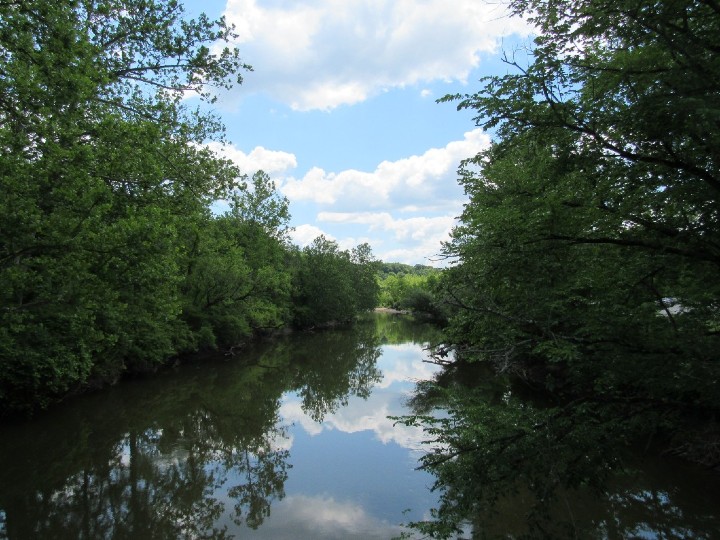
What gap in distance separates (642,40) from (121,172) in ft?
29.6

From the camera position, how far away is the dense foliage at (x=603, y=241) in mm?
3633

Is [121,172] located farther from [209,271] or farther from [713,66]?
[209,271]

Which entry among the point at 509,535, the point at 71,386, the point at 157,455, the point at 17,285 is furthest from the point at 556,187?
the point at 71,386

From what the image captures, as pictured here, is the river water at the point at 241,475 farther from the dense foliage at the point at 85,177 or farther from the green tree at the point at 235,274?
the green tree at the point at 235,274

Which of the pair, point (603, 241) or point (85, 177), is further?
point (85, 177)

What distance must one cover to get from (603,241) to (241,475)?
8856 millimetres

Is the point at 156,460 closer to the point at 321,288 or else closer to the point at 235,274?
the point at 235,274

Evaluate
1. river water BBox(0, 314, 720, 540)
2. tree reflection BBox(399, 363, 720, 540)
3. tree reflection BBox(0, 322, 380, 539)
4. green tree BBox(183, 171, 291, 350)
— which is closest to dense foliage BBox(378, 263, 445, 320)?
tree reflection BBox(399, 363, 720, 540)

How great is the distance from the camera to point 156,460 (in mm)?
10695

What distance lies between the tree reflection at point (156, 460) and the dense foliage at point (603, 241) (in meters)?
5.70

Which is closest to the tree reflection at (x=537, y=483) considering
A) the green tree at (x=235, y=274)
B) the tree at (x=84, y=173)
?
the tree at (x=84, y=173)

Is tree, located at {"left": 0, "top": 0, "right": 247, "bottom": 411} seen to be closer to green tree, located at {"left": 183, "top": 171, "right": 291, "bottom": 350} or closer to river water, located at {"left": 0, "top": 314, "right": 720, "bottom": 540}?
river water, located at {"left": 0, "top": 314, "right": 720, "bottom": 540}

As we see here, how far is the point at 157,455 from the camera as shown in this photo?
36.3 ft

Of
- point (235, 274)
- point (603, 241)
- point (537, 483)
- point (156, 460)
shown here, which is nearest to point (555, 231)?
point (603, 241)
